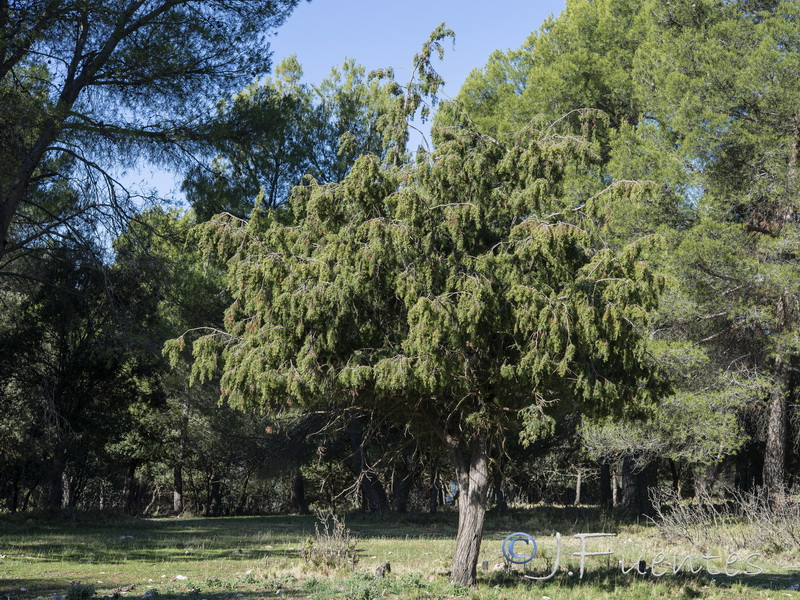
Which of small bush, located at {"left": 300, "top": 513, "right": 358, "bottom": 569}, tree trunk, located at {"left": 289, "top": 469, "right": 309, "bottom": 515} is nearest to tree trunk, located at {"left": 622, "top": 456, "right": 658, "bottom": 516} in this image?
small bush, located at {"left": 300, "top": 513, "right": 358, "bottom": 569}

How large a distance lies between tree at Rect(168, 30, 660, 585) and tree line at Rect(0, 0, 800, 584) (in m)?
0.04

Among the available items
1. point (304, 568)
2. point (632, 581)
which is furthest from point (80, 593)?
point (632, 581)

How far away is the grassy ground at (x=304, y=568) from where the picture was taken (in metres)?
8.84

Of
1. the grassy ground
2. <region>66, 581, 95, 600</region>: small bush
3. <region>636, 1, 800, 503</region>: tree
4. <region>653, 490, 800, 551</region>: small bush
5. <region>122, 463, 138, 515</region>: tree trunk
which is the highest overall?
<region>636, 1, 800, 503</region>: tree

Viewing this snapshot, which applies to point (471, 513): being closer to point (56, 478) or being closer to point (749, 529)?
point (749, 529)

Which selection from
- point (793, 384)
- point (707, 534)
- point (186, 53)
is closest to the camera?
point (707, 534)

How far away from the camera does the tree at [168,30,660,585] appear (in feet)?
26.4

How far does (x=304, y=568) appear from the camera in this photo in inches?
413

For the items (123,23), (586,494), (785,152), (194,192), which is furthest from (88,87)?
(586,494)

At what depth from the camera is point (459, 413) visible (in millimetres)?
9789

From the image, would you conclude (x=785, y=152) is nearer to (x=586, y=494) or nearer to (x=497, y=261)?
(x=497, y=261)

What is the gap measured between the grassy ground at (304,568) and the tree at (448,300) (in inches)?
48.6

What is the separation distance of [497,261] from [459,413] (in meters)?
2.20

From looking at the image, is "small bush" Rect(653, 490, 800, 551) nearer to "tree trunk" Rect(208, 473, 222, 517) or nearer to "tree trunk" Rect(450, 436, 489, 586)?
"tree trunk" Rect(450, 436, 489, 586)
